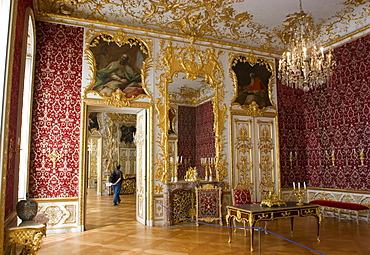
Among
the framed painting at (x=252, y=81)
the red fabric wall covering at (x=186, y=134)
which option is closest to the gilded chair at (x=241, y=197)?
the red fabric wall covering at (x=186, y=134)

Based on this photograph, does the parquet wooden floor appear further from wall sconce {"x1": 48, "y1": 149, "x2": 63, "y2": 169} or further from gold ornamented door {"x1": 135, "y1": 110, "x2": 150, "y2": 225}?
wall sconce {"x1": 48, "y1": 149, "x2": 63, "y2": 169}

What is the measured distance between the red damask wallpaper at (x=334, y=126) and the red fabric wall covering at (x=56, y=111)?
6364 mm

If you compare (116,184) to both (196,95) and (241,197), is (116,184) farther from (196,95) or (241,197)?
(241,197)

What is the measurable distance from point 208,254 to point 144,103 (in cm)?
429

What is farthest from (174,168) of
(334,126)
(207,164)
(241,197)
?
(334,126)

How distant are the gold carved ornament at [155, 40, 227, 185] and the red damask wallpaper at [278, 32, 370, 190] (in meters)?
2.29

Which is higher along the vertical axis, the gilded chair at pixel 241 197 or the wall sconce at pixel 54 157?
the wall sconce at pixel 54 157

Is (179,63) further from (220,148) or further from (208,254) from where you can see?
(208,254)

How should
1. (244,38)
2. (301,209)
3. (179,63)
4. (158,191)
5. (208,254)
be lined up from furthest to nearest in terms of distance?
(244,38), (179,63), (158,191), (301,209), (208,254)

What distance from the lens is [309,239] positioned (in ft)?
20.6

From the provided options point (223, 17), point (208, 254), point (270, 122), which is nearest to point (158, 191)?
point (208, 254)

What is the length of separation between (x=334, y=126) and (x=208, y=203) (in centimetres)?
453

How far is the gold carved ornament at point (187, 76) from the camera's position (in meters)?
8.12

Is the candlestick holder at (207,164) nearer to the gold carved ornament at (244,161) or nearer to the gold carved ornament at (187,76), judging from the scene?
the gold carved ornament at (187,76)
